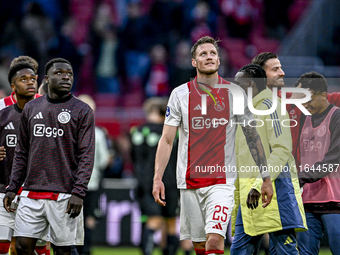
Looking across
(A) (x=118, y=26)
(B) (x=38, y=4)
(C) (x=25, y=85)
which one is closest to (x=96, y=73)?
(A) (x=118, y=26)

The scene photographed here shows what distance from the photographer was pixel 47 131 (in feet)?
17.4

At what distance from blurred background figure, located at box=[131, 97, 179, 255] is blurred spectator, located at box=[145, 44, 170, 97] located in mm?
5960

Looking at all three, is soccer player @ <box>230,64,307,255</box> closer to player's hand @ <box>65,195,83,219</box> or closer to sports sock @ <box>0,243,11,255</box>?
player's hand @ <box>65,195,83,219</box>

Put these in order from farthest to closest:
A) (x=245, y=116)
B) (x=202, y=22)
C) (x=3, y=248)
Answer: (x=202, y=22), (x=3, y=248), (x=245, y=116)

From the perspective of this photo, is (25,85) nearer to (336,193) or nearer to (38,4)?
(336,193)

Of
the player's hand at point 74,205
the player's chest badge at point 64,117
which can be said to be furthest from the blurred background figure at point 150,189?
the player's hand at point 74,205

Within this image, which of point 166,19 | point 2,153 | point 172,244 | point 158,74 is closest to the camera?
point 2,153

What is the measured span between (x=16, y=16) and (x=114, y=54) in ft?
10.8

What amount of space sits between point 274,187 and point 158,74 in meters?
9.42

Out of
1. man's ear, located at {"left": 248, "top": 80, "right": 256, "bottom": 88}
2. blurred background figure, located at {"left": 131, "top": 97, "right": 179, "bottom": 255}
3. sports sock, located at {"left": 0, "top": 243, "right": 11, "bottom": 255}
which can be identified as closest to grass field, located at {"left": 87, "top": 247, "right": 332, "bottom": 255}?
blurred background figure, located at {"left": 131, "top": 97, "right": 179, "bottom": 255}

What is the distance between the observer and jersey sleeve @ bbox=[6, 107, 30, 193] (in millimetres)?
5355

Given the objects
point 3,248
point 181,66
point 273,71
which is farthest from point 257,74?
point 181,66

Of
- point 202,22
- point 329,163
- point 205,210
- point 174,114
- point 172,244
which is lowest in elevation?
point 172,244

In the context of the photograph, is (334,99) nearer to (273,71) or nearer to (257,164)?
(273,71)
